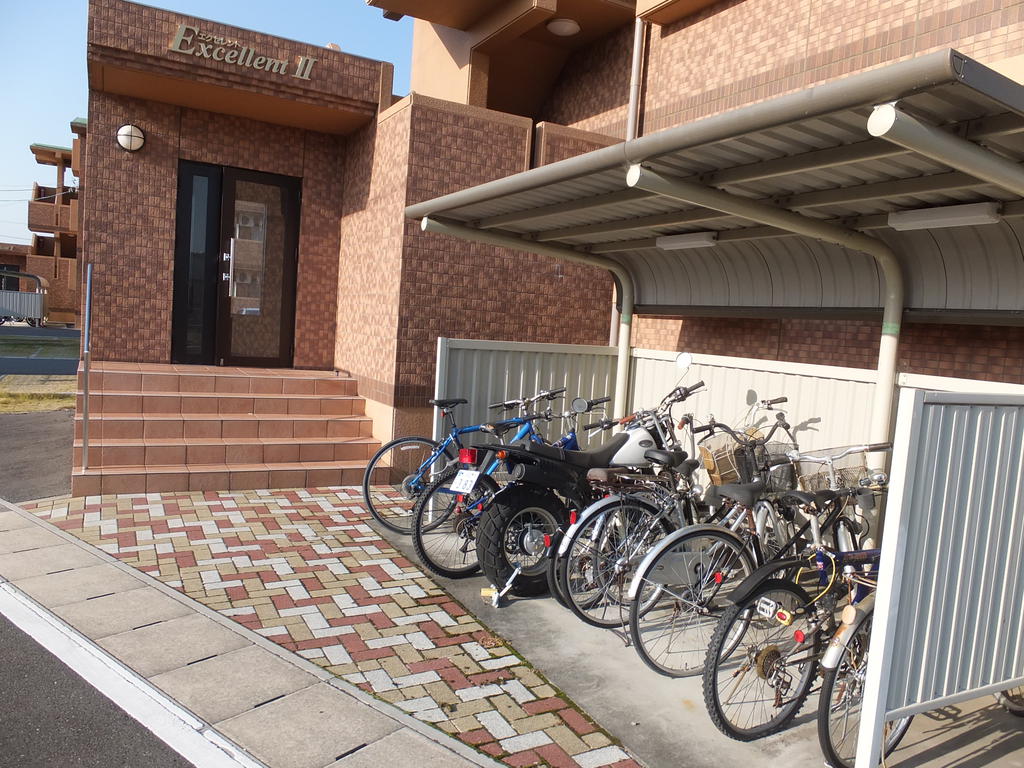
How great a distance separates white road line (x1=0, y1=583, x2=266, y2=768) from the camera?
3178 millimetres

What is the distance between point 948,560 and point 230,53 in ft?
27.6

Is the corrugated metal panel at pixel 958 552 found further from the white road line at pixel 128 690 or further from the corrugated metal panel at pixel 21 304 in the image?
the corrugated metal panel at pixel 21 304

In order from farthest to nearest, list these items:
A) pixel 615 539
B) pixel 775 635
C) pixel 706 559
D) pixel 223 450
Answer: pixel 223 450 → pixel 615 539 → pixel 706 559 → pixel 775 635

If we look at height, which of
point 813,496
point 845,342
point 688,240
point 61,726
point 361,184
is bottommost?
point 61,726

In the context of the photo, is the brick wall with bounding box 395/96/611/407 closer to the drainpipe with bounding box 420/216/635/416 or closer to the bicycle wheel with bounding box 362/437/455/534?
the bicycle wheel with bounding box 362/437/455/534

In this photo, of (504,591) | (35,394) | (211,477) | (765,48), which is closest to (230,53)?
(211,477)

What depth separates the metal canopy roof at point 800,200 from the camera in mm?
3039

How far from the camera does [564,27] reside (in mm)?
9438

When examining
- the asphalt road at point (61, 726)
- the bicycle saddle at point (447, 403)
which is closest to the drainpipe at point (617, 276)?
the bicycle saddle at point (447, 403)

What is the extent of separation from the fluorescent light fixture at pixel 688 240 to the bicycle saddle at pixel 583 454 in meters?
1.61

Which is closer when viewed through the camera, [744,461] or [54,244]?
[744,461]

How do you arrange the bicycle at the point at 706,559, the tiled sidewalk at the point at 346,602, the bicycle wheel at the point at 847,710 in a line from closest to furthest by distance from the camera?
the bicycle wheel at the point at 847,710 → the tiled sidewalk at the point at 346,602 → the bicycle at the point at 706,559

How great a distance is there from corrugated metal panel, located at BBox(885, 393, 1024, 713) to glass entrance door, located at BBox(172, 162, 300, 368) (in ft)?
28.1

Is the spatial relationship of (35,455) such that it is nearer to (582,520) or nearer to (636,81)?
(582,520)
